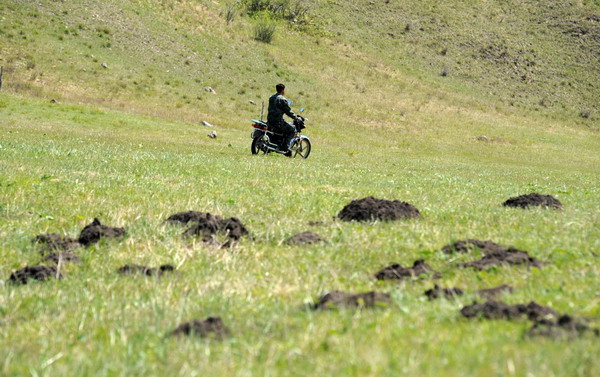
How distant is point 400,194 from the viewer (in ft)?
43.5

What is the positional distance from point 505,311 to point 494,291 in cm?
76

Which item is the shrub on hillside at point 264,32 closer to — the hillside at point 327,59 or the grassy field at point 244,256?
the hillside at point 327,59

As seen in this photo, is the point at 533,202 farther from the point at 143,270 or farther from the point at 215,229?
the point at 143,270

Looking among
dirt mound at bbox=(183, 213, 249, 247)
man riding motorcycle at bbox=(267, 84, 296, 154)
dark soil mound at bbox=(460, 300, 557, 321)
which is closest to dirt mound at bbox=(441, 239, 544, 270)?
dark soil mound at bbox=(460, 300, 557, 321)

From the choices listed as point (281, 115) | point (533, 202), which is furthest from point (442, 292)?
point (281, 115)

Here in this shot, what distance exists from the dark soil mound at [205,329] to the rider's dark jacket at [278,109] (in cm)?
1904

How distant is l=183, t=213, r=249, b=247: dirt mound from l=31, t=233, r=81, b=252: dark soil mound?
132 cm

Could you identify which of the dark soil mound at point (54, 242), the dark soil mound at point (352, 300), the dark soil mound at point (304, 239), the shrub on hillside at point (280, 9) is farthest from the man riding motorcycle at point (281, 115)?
the shrub on hillside at point (280, 9)

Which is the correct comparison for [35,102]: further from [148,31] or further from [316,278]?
[316,278]

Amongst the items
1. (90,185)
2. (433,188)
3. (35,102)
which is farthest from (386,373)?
(35,102)

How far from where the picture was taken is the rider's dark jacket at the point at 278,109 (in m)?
23.2

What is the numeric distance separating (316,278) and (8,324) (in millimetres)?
2641

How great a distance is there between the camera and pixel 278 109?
23.7 metres

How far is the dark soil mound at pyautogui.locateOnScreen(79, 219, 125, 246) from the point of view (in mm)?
7473
